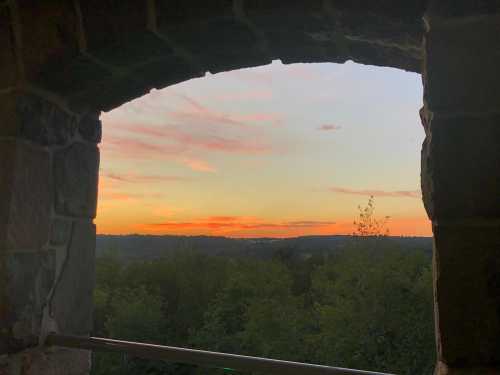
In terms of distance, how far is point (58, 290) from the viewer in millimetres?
1745

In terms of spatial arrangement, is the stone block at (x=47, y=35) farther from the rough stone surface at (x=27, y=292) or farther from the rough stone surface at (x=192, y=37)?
the rough stone surface at (x=27, y=292)

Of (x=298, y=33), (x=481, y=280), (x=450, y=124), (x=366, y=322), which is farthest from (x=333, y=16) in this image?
(x=366, y=322)

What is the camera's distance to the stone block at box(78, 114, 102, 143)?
189 centimetres

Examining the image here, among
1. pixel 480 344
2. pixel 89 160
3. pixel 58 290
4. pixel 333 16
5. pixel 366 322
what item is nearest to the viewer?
pixel 480 344

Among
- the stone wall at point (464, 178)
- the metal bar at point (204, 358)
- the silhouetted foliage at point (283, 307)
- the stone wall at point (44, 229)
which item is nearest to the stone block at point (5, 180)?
the stone wall at point (44, 229)

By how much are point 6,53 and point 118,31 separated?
17.8 inches

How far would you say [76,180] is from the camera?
1822 mm

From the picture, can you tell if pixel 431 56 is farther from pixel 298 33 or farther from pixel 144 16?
pixel 144 16

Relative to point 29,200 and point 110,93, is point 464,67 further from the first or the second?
point 29,200

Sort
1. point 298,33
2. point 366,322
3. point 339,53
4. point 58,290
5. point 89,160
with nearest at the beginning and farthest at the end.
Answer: point 298,33 < point 339,53 < point 58,290 < point 89,160 < point 366,322

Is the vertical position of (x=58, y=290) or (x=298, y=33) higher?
(x=298, y=33)

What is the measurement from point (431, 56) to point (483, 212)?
37 centimetres

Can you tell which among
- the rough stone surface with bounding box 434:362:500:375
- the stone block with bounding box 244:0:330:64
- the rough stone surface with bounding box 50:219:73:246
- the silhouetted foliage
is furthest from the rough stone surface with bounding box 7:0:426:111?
the silhouetted foliage

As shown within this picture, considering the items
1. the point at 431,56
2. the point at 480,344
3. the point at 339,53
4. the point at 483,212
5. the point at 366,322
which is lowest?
the point at 366,322
